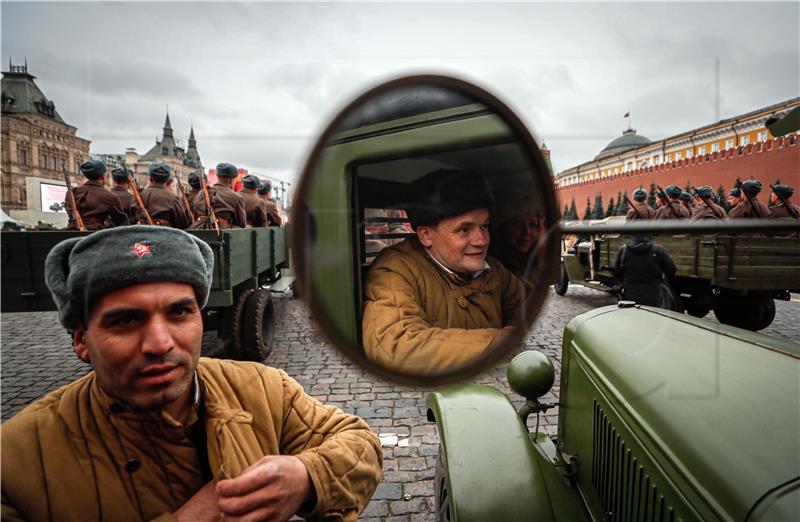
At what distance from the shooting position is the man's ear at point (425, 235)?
24.9 inches

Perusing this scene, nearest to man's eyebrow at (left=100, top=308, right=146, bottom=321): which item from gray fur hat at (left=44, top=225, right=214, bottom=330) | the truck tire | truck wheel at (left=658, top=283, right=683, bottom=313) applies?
gray fur hat at (left=44, top=225, right=214, bottom=330)

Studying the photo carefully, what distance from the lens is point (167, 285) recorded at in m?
1.48

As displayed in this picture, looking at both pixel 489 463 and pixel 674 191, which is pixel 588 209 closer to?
pixel 674 191

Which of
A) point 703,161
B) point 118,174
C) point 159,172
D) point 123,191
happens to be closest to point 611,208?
point 703,161

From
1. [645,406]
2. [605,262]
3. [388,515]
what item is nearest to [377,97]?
[645,406]

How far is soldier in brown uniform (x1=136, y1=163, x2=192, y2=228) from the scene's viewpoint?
410 cm

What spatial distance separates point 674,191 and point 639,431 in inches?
35.1

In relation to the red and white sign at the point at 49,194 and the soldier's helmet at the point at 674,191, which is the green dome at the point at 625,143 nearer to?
the soldier's helmet at the point at 674,191

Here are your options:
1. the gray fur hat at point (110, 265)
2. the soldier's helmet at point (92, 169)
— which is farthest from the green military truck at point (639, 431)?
the soldier's helmet at point (92, 169)

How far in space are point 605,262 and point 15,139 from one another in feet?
80.8

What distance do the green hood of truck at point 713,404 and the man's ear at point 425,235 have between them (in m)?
0.91

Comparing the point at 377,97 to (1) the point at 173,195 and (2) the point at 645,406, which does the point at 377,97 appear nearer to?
(2) the point at 645,406

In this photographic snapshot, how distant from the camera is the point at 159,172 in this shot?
13.3 feet

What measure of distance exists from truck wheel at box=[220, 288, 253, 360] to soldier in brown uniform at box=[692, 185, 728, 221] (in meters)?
3.40
